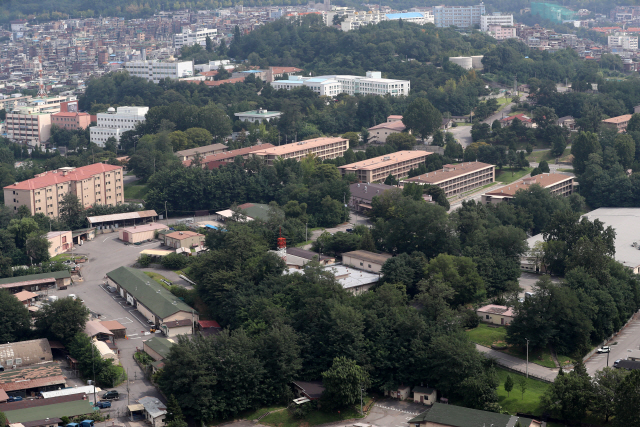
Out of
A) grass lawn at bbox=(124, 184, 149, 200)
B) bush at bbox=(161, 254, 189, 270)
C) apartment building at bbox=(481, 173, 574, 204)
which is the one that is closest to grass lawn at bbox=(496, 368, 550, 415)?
bush at bbox=(161, 254, 189, 270)

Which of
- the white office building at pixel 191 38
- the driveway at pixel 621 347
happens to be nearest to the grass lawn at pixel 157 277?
the driveway at pixel 621 347

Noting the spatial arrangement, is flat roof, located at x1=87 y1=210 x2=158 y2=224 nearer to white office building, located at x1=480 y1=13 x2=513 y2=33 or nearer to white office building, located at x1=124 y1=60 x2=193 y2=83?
white office building, located at x1=124 y1=60 x2=193 y2=83

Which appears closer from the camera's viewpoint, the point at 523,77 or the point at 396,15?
the point at 523,77

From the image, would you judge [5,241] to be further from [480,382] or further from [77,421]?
[480,382]

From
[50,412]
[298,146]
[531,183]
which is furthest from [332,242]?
[298,146]

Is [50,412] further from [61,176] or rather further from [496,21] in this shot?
[496,21]

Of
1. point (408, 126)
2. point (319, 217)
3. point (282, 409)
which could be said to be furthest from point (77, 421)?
point (408, 126)
